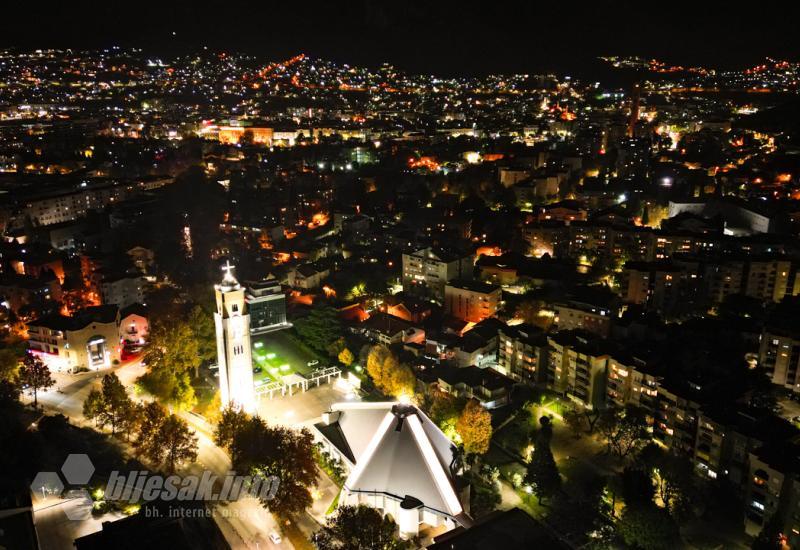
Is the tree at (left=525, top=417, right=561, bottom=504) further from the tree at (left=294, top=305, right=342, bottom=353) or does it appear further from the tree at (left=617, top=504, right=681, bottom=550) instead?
the tree at (left=294, top=305, right=342, bottom=353)

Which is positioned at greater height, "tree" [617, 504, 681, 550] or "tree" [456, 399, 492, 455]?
"tree" [456, 399, 492, 455]

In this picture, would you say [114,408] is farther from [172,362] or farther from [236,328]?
[236,328]

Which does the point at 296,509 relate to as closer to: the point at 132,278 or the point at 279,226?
the point at 132,278

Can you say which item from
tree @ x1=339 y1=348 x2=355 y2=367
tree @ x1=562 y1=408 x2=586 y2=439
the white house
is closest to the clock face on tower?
the white house

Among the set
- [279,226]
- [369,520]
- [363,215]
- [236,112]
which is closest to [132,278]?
[279,226]

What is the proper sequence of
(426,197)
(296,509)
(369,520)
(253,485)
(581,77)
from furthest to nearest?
(581,77)
(426,197)
(253,485)
(296,509)
(369,520)
